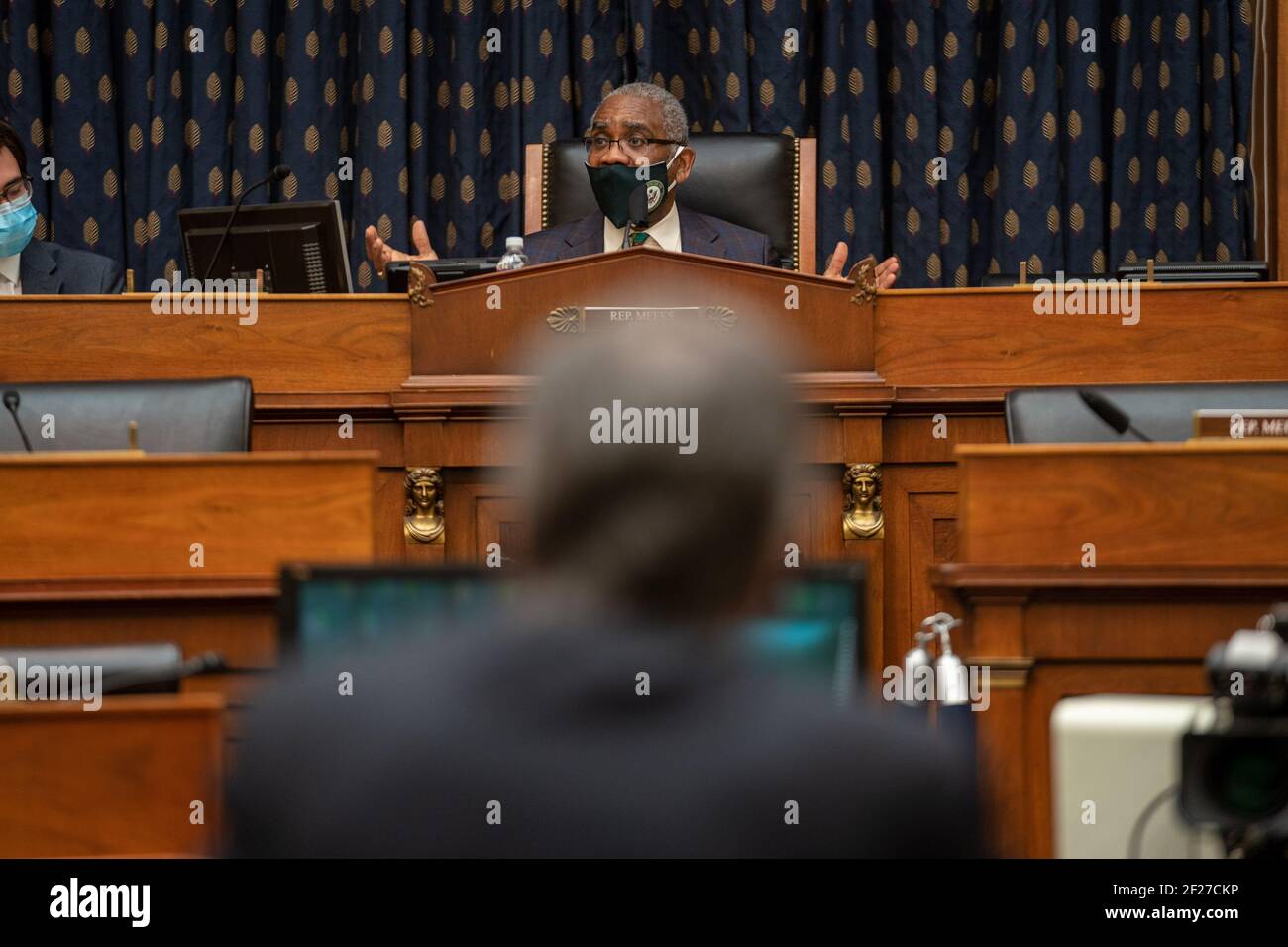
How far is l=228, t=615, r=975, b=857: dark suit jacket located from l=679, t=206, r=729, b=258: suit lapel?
10.5ft

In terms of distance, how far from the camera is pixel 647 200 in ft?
13.1

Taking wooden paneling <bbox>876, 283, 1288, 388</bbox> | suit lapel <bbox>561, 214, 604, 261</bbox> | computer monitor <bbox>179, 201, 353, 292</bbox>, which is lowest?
wooden paneling <bbox>876, 283, 1288, 388</bbox>

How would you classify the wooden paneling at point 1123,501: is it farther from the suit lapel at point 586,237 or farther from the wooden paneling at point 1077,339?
the suit lapel at point 586,237

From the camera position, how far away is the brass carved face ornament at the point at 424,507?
311cm

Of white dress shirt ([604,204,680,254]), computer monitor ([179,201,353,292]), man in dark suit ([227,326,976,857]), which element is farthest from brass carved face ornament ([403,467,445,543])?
man in dark suit ([227,326,976,857])

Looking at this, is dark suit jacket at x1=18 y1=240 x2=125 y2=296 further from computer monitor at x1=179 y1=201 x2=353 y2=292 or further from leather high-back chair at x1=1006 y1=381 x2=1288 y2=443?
leather high-back chair at x1=1006 y1=381 x2=1288 y2=443

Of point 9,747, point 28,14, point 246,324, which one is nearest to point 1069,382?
point 246,324

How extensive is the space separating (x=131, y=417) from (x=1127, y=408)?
1.64 meters

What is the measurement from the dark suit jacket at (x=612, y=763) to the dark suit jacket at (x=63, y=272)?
3.37m

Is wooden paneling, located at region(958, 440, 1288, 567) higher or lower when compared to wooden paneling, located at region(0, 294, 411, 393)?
lower

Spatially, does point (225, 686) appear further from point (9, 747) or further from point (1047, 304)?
point (1047, 304)

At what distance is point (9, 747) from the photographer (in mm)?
1770

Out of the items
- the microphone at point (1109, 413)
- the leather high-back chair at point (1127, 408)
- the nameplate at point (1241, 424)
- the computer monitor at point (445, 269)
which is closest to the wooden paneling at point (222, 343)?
the computer monitor at point (445, 269)

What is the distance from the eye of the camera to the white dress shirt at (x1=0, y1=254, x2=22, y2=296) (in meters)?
4.08
